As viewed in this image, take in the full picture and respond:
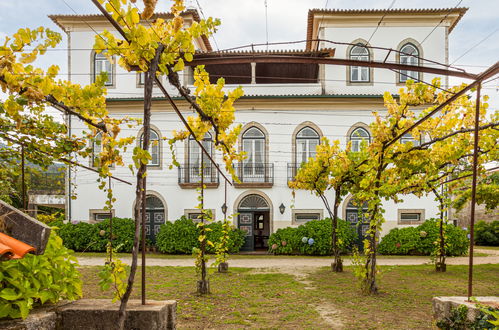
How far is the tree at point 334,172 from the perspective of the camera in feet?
30.2

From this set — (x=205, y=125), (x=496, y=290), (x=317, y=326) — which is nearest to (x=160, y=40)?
(x=205, y=125)

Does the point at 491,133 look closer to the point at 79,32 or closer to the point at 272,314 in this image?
the point at 272,314

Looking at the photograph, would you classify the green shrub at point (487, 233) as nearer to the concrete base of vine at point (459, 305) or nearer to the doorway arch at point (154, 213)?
the doorway arch at point (154, 213)

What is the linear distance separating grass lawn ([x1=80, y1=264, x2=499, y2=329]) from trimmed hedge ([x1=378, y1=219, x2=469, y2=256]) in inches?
156

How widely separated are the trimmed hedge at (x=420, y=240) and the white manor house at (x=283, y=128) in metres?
0.88

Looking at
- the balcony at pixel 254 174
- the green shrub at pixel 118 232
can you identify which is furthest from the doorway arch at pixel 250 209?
the green shrub at pixel 118 232

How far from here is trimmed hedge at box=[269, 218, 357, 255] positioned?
49.7ft

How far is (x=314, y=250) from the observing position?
15.2 meters

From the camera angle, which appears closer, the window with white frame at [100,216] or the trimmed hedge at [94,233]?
the trimmed hedge at [94,233]

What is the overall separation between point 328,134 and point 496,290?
31.8ft

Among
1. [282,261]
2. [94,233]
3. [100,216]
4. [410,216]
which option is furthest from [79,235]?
[410,216]

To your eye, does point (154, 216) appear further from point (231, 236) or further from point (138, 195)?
point (138, 195)

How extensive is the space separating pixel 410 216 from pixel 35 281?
52.8 feet

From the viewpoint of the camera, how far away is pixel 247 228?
16.9 m
